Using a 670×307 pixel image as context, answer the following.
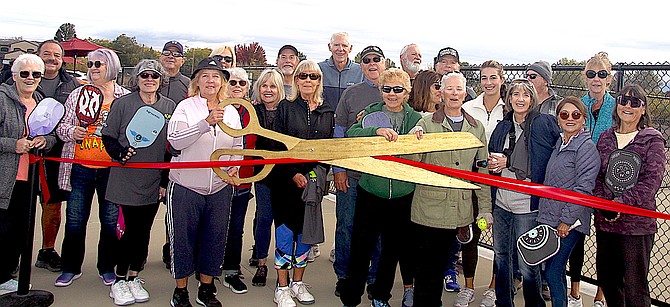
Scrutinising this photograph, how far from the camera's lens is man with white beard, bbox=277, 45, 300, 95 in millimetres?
5316

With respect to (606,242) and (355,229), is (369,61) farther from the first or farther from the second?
(606,242)

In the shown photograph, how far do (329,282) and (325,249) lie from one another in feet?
3.26

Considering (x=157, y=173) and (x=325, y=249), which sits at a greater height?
(x=157, y=173)

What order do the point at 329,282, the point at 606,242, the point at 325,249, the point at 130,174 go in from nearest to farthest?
the point at 606,242, the point at 130,174, the point at 329,282, the point at 325,249

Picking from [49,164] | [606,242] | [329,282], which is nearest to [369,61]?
[329,282]

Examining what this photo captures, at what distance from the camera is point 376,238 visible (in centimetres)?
400

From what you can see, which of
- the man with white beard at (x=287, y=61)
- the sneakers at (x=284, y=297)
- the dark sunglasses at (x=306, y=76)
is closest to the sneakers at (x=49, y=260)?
the sneakers at (x=284, y=297)

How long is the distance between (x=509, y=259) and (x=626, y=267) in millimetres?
700

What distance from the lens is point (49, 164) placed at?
15.6 feet

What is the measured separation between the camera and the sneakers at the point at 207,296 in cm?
414

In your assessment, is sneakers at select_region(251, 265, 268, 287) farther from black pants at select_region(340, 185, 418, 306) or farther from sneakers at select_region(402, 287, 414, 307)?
sneakers at select_region(402, 287, 414, 307)

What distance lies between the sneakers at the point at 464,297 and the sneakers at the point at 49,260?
3.26 meters

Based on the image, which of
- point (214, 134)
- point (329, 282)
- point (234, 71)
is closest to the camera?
point (214, 134)

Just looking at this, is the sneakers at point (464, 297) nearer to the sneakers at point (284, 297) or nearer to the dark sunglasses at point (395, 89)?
the sneakers at point (284, 297)
